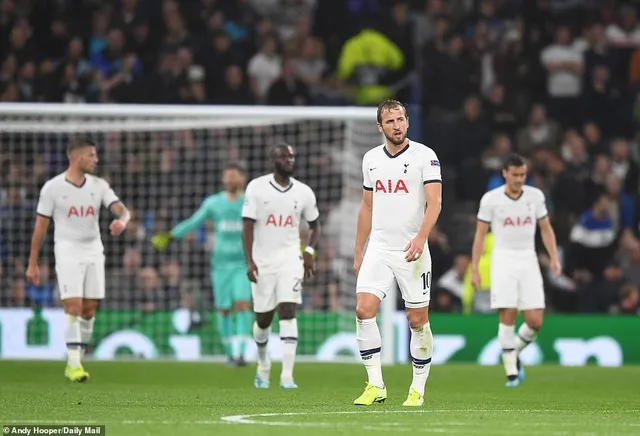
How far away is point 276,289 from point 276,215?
767 millimetres

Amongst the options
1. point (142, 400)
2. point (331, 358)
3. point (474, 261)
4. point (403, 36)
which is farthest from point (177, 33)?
point (142, 400)

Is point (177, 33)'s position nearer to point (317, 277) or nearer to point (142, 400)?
point (317, 277)

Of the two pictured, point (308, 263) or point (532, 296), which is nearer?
point (308, 263)

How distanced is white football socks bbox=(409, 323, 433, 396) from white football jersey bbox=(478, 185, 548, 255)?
4.45 metres

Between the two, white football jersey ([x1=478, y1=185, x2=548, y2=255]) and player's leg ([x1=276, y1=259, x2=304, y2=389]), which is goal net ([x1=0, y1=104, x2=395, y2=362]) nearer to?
white football jersey ([x1=478, y1=185, x2=548, y2=255])

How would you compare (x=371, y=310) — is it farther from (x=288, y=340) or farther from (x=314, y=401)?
(x=288, y=340)

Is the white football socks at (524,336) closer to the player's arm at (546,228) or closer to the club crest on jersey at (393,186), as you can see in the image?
the player's arm at (546,228)

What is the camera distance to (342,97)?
78.3ft

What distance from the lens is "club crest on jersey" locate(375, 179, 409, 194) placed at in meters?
11.3

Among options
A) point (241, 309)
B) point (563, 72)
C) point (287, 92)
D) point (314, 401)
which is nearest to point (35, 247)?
point (241, 309)

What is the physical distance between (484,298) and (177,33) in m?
7.46

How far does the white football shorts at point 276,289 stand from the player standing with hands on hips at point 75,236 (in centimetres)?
177

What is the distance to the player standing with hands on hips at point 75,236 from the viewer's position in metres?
15.2

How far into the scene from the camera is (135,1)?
993 inches
